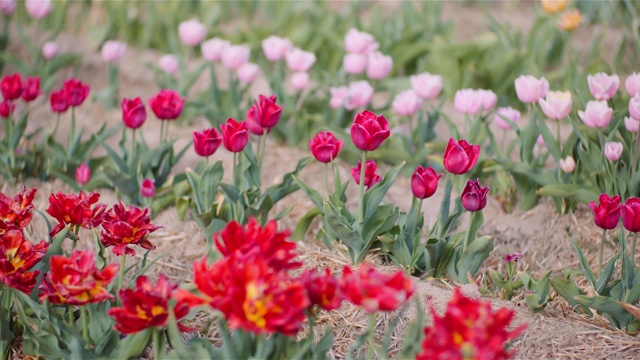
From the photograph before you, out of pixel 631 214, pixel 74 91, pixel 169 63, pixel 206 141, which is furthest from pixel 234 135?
pixel 169 63

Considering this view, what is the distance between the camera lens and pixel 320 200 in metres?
2.56

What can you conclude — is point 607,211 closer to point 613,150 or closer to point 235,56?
point 613,150

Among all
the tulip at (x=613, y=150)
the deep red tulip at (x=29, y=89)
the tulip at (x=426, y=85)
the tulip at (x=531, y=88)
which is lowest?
the tulip at (x=613, y=150)

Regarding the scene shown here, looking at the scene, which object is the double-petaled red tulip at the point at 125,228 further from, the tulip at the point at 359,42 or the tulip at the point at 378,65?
the tulip at the point at 359,42

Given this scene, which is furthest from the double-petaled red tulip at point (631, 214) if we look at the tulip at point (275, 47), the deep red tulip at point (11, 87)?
the deep red tulip at point (11, 87)

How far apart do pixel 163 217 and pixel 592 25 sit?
386 centimetres

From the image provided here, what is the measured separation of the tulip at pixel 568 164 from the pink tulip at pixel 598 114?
0.26 metres

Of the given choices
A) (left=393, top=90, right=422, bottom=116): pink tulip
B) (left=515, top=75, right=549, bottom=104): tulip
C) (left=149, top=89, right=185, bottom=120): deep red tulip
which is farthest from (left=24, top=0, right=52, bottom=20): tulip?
(left=515, top=75, right=549, bottom=104): tulip

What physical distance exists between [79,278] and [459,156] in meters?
1.02

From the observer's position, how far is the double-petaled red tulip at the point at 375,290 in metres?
1.45

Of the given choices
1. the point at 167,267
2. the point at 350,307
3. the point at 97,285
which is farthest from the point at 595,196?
the point at 97,285

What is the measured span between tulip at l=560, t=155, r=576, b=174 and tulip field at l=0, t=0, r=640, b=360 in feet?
0.21

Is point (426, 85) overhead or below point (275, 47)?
below

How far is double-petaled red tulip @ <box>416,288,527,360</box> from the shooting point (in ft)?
4.38
